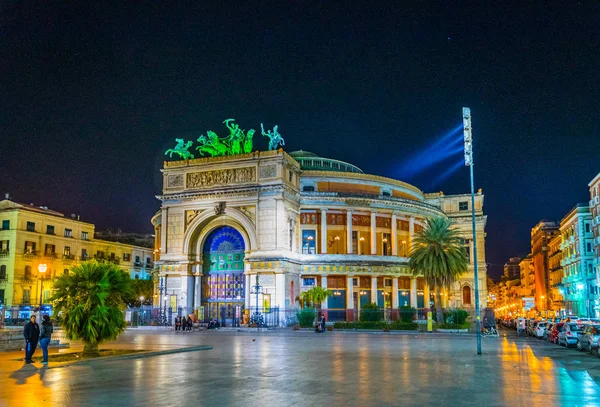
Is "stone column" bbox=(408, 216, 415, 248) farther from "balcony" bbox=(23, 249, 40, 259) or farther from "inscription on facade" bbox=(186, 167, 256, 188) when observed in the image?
"balcony" bbox=(23, 249, 40, 259)

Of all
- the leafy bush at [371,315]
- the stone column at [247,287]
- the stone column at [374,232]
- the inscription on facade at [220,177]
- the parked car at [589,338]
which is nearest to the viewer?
the parked car at [589,338]

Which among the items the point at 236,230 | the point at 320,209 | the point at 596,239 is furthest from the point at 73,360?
the point at 596,239

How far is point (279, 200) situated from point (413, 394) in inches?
1876

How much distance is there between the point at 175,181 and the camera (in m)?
67.2

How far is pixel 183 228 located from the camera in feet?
216

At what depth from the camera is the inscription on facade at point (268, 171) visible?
62.7 meters

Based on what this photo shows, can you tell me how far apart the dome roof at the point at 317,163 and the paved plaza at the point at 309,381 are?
55.6 metres

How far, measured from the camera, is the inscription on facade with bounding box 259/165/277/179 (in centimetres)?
6267

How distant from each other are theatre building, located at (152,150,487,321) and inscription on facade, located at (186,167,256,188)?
11 cm

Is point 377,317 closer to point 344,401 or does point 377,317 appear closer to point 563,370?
point 563,370

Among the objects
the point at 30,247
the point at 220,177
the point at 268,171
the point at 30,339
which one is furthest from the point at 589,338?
the point at 30,247

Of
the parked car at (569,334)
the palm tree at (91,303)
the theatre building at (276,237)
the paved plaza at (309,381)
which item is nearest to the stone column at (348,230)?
the theatre building at (276,237)

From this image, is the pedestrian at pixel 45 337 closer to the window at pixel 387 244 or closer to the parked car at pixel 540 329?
the parked car at pixel 540 329

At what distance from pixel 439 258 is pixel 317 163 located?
31.8 m
